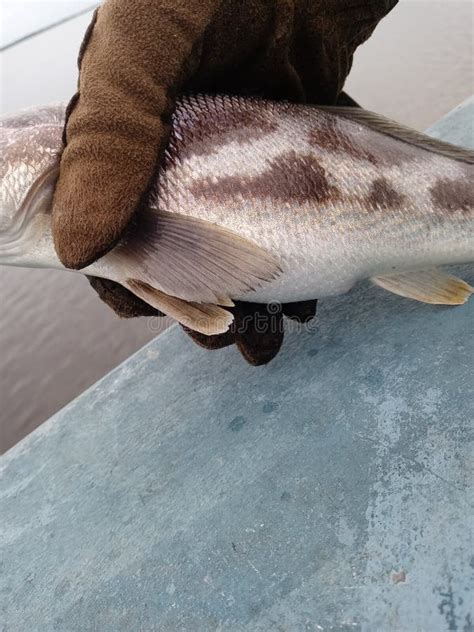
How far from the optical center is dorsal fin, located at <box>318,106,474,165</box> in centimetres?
162

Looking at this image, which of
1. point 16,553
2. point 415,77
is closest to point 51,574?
point 16,553

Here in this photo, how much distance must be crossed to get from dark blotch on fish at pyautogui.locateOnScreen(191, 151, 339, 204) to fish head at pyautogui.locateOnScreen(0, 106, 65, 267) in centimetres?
39

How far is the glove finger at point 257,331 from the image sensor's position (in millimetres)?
1642

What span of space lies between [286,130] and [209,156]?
0.79 feet

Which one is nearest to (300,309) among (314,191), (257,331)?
(257,331)

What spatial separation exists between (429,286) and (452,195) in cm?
27

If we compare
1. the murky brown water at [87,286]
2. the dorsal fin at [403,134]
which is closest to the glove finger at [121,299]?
the dorsal fin at [403,134]

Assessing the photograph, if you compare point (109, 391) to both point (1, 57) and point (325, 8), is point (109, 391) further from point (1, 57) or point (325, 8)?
point (1, 57)

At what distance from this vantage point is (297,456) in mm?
1407

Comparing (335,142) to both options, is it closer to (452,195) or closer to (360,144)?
(360,144)

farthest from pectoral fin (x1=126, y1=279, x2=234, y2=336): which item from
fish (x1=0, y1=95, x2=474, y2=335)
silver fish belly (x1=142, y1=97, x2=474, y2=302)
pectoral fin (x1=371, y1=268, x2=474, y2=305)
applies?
pectoral fin (x1=371, y1=268, x2=474, y2=305)

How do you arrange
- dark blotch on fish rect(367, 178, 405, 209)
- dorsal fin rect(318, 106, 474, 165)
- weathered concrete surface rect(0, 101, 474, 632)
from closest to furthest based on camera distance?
weathered concrete surface rect(0, 101, 474, 632)
dark blotch on fish rect(367, 178, 405, 209)
dorsal fin rect(318, 106, 474, 165)

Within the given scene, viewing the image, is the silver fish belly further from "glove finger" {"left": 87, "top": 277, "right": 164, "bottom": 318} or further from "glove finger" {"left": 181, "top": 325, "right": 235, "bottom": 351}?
"glove finger" {"left": 87, "top": 277, "right": 164, "bottom": 318}

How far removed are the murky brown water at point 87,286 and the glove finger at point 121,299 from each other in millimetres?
1764
